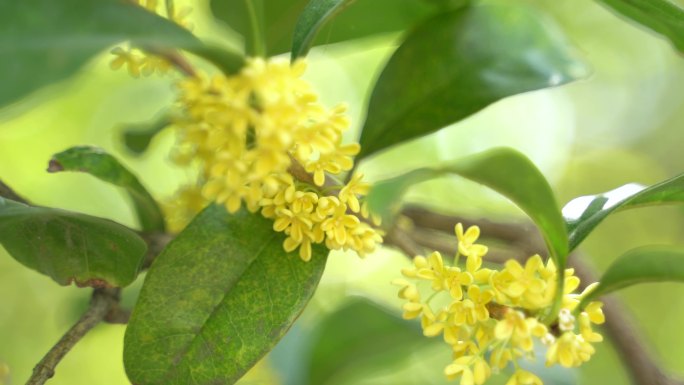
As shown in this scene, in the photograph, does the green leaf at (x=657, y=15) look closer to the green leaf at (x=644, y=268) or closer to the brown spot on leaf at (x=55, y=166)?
the green leaf at (x=644, y=268)

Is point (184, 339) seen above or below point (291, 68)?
below

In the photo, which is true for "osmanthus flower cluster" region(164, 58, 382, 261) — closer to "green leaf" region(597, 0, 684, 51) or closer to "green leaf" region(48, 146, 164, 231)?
"green leaf" region(48, 146, 164, 231)

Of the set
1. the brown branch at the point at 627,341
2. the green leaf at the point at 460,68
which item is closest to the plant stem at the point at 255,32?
the green leaf at the point at 460,68

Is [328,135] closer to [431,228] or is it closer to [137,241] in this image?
[137,241]

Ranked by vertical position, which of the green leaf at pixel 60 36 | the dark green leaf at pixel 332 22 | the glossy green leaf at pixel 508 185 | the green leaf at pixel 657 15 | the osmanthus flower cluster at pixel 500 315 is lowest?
the osmanthus flower cluster at pixel 500 315

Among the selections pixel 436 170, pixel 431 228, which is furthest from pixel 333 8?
pixel 431 228

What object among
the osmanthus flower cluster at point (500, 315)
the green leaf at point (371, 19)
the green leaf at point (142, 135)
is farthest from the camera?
the green leaf at point (142, 135)

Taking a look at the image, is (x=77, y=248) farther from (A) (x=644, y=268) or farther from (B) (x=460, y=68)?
(A) (x=644, y=268)
